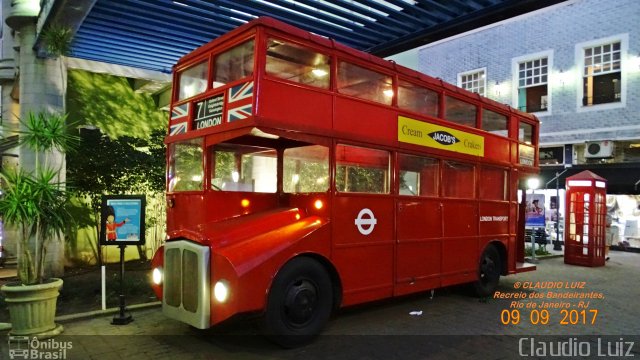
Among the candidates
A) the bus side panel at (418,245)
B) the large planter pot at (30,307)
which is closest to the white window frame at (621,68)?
the bus side panel at (418,245)

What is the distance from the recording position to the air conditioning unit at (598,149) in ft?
50.4

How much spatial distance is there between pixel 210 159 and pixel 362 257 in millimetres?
2416

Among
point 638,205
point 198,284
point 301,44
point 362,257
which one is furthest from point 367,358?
point 638,205

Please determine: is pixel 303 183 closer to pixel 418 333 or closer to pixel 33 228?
pixel 418 333

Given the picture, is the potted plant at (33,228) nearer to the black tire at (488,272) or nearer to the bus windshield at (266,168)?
the bus windshield at (266,168)

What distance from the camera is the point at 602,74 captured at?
15727 mm

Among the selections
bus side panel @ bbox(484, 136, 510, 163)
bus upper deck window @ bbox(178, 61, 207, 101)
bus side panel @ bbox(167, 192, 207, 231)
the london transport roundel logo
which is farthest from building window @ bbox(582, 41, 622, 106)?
bus side panel @ bbox(167, 192, 207, 231)

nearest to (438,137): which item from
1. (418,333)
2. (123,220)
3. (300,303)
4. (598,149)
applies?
(418,333)

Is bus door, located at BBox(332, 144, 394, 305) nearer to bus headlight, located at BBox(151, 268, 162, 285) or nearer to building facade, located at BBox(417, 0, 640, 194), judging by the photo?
bus headlight, located at BBox(151, 268, 162, 285)

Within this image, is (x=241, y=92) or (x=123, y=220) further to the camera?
(x=123, y=220)

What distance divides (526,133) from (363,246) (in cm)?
572

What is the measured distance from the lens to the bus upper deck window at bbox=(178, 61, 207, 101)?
20.2 ft

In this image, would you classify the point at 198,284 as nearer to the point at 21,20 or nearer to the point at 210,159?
the point at 210,159

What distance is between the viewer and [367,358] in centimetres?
505
